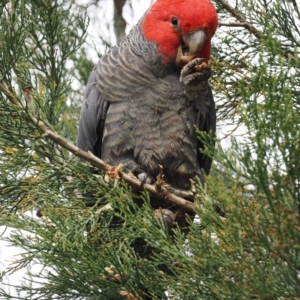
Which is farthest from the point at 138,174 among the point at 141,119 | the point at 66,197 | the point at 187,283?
the point at 187,283

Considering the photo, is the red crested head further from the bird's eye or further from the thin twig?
the thin twig

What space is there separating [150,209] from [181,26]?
1.25 m

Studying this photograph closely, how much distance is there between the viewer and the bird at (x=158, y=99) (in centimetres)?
282

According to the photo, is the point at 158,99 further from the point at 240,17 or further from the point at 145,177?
the point at 240,17

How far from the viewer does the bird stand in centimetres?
282

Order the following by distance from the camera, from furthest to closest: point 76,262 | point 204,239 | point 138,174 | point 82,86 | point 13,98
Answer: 1. point 82,86
2. point 138,174
3. point 13,98
4. point 76,262
5. point 204,239

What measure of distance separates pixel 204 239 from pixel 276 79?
491 millimetres

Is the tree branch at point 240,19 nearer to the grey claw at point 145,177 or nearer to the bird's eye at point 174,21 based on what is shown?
the bird's eye at point 174,21

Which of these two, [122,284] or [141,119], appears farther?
[141,119]

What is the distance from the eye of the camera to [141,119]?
112 inches

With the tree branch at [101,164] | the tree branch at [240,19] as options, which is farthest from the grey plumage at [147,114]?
the tree branch at [101,164]

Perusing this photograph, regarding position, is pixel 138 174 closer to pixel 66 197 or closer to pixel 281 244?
pixel 66 197

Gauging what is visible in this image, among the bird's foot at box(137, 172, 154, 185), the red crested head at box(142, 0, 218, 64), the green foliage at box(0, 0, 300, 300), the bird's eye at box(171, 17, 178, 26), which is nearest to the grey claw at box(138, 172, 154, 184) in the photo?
the bird's foot at box(137, 172, 154, 185)

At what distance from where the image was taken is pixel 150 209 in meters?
1.90
